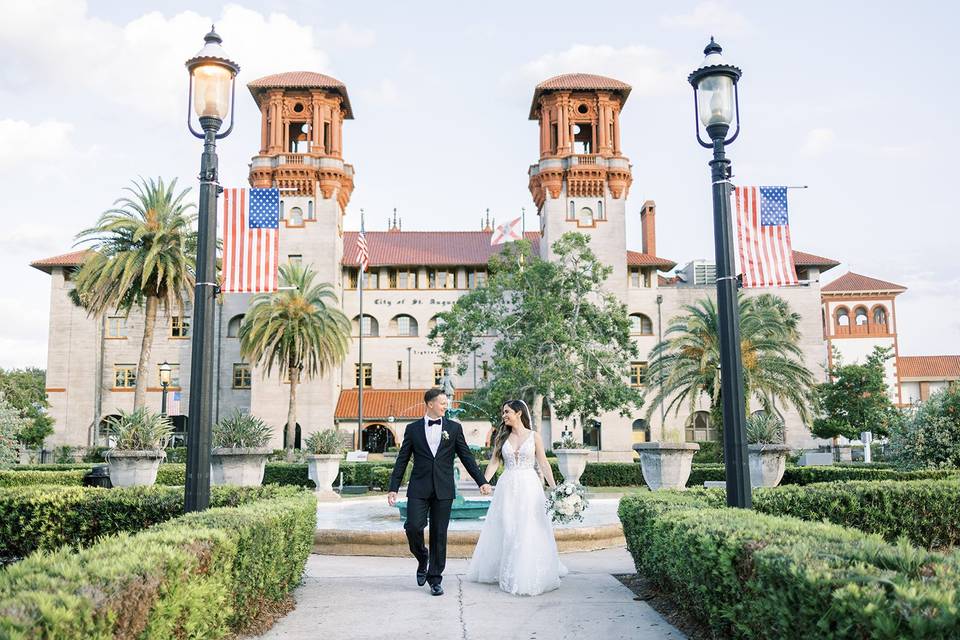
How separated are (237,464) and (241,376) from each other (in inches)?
1492

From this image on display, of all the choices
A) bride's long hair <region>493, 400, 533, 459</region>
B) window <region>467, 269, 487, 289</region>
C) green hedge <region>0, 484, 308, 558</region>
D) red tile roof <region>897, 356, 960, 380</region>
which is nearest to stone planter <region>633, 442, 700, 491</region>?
bride's long hair <region>493, 400, 533, 459</region>

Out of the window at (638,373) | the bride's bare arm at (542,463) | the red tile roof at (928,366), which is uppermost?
the red tile roof at (928,366)

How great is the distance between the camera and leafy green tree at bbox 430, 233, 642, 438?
39.5 meters

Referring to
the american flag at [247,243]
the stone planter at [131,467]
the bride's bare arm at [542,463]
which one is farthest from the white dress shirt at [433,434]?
the stone planter at [131,467]

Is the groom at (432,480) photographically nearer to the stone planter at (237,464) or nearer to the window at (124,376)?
the stone planter at (237,464)

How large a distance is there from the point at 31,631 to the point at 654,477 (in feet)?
53.6

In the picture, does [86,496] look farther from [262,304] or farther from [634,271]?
[634,271]

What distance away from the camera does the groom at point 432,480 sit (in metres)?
8.28

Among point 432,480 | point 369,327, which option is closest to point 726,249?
point 432,480

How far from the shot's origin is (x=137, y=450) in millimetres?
17922

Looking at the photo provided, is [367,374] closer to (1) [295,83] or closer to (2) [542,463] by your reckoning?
(1) [295,83]

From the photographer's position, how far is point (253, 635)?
6754mm

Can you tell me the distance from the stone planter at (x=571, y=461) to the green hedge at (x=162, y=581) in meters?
18.6

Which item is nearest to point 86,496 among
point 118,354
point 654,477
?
point 654,477
